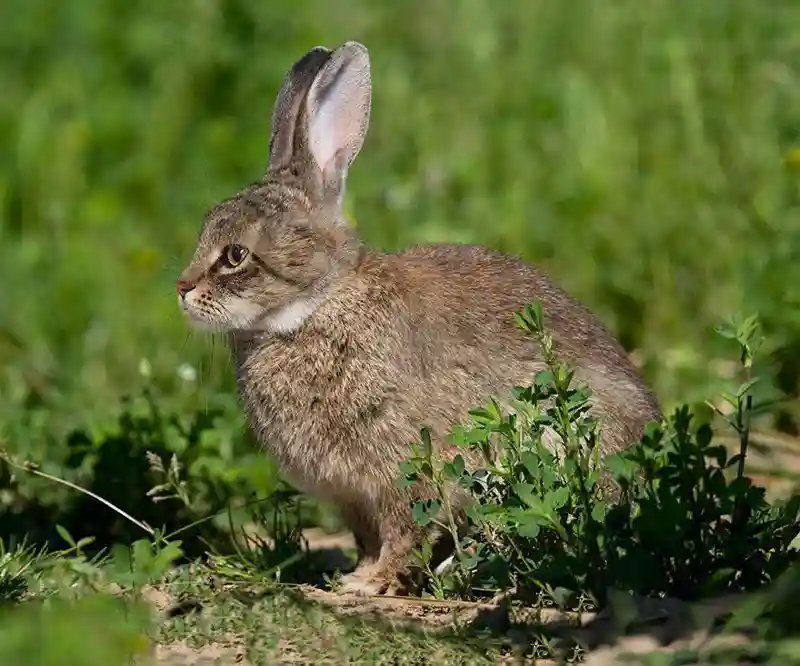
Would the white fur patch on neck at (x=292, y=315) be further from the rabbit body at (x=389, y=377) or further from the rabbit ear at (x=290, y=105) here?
the rabbit ear at (x=290, y=105)

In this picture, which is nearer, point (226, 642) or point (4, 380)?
point (226, 642)

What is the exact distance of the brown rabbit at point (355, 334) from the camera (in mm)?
4684

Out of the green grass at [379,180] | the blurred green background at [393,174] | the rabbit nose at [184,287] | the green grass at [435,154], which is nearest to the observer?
the rabbit nose at [184,287]

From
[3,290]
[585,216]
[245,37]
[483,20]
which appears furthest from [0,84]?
[585,216]

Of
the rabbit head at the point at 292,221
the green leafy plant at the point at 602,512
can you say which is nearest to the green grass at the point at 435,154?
the rabbit head at the point at 292,221

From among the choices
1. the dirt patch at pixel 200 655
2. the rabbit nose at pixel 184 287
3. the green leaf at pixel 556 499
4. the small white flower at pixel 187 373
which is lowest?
the dirt patch at pixel 200 655

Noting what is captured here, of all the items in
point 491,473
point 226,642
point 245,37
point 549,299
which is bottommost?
point 226,642

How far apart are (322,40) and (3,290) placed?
8.51 ft

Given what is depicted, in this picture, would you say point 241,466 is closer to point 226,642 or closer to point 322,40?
point 226,642

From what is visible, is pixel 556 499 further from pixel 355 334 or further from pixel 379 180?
pixel 379 180

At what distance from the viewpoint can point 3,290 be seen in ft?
22.8

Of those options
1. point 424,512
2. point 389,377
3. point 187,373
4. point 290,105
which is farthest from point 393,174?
point 424,512

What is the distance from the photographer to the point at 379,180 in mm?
7512

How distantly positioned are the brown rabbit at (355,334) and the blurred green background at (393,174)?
66 centimetres
